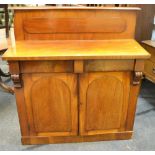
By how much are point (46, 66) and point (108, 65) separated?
36 cm

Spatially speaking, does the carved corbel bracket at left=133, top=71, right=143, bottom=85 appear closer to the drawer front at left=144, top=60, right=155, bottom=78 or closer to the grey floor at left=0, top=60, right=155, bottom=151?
the grey floor at left=0, top=60, right=155, bottom=151

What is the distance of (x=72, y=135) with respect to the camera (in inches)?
57.3

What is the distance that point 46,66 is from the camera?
46.1 inches

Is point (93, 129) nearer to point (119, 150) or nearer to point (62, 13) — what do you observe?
point (119, 150)

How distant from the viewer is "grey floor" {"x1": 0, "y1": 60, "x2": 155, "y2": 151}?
1449mm

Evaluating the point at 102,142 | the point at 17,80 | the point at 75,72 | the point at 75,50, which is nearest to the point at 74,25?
the point at 75,50

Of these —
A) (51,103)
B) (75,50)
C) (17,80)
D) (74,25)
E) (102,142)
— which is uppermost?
(74,25)

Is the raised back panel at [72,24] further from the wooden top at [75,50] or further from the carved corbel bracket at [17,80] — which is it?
the carved corbel bracket at [17,80]

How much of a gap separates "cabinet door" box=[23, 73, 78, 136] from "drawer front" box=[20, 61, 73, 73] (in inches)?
1.4

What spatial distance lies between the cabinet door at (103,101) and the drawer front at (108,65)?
0.04 meters

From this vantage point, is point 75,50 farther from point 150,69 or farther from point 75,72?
point 150,69

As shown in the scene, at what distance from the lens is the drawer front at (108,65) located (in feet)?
3.86

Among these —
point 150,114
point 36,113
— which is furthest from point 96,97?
point 150,114

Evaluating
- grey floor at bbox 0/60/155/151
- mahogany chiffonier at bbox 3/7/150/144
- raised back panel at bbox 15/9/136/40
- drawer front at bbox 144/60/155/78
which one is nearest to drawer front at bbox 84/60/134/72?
mahogany chiffonier at bbox 3/7/150/144
